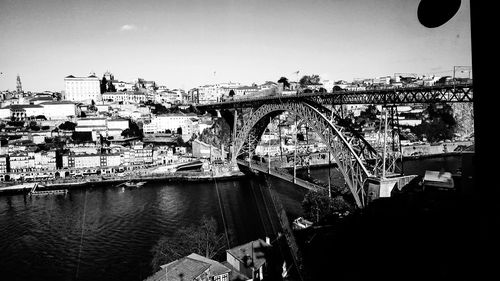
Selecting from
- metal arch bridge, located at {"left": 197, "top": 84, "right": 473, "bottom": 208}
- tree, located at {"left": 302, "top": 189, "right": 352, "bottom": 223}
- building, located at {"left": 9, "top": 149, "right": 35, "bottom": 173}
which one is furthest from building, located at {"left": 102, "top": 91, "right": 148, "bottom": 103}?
tree, located at {"left": 302, "top": 189, "right": 352, "bottom": 223}

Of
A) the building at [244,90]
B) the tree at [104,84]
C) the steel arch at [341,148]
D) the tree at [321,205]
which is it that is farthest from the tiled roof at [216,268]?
the tree at [104,84]

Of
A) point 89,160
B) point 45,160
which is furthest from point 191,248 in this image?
point 45,160

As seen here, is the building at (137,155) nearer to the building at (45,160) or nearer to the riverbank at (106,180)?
the riverbank at (106,180)

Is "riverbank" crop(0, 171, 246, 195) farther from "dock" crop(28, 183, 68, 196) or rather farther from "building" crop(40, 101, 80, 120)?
"building" crop(40, 101, 80, 120)

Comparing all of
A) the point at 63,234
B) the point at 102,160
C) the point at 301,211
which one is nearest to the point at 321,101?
the point at 301,211

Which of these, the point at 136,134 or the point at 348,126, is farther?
the point at 136,134

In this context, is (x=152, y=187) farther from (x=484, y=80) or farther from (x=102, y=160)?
(x=484, y=80)

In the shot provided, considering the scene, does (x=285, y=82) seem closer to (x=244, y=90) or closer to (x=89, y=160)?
(x=244, y=90)
